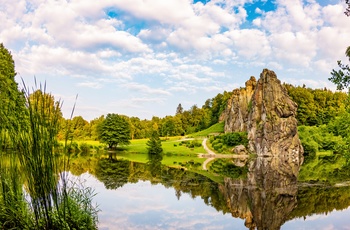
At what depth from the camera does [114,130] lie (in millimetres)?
66625

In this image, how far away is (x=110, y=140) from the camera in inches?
2648

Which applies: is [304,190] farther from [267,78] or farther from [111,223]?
[267,78]

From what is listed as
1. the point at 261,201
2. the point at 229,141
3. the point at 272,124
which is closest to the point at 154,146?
the point at 229,141

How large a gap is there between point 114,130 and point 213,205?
158 ft

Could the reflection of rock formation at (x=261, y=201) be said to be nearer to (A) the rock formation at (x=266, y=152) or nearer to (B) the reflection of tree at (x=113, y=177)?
(A) the rock formation at (x=266, y=152)

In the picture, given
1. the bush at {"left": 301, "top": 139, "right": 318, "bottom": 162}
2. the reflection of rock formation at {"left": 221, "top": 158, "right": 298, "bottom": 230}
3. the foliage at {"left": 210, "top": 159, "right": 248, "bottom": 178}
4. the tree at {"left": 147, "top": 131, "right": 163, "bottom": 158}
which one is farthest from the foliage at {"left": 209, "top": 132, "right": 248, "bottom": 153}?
the reflection of rock formation at {"left": 221, "top": 158, "right": 298, "bottom": 230}

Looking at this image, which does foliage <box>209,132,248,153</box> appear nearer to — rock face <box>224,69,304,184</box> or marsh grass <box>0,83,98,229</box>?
rock face <box>224,69,304,184</box>

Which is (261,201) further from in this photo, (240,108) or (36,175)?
(240,108)

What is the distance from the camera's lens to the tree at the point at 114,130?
65806mm

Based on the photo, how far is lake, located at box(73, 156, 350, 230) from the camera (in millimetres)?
17047

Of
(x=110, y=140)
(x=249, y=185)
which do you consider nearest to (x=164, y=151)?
(x=110, y=140)

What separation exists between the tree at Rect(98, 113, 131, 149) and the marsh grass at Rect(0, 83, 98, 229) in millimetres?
55103

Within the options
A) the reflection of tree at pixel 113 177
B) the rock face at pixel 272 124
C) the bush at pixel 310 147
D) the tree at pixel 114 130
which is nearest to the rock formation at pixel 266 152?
the rock face at pixel 272 124

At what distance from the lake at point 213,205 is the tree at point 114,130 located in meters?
35.8
